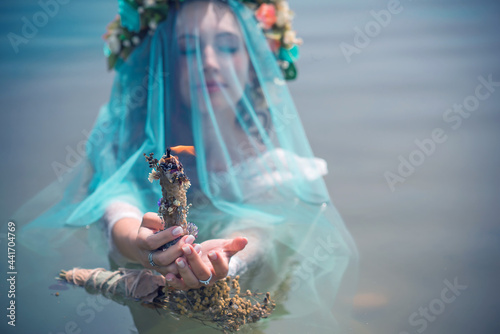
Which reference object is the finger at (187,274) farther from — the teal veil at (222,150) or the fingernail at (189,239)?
the teal veil at (222,150)

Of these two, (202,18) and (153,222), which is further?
(202,18)

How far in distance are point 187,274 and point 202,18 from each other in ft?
2.97

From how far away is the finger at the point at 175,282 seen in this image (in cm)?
119

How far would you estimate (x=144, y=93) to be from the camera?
6.10 feet

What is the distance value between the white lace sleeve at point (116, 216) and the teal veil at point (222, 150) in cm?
4

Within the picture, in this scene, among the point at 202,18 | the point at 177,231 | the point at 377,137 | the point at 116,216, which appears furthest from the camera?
the point at 377,137

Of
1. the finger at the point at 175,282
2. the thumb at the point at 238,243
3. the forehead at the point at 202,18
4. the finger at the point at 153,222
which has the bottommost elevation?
the finger at the point at 175,282

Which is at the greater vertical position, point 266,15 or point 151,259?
point 266,15

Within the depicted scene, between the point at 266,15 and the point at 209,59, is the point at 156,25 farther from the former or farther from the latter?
the point at 266,15

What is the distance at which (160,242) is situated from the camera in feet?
3.79

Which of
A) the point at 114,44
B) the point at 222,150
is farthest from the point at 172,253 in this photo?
the point at 114,44

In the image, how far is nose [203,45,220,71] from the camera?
5.80 feet

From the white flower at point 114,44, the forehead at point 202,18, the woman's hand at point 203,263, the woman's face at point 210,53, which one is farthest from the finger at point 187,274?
the white flower at point 114,44

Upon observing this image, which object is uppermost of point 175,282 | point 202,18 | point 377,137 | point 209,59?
point 202,18
